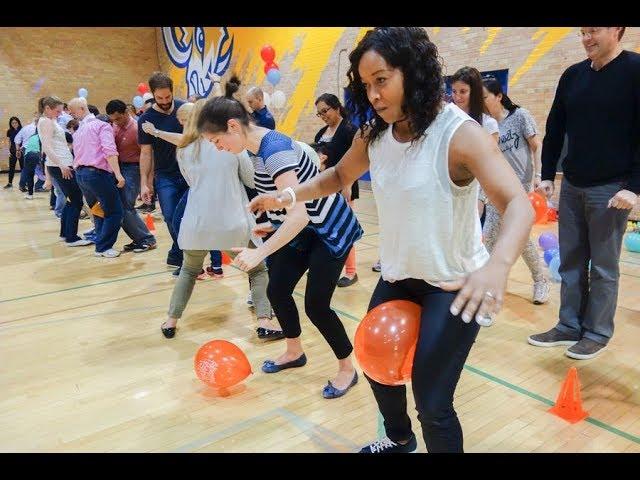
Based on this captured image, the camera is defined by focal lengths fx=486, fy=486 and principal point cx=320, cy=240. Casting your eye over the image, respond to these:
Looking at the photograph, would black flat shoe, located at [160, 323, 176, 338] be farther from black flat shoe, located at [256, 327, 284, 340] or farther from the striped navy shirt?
the striped navy shirt

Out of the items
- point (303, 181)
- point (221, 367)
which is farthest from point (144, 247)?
point (303, 181)

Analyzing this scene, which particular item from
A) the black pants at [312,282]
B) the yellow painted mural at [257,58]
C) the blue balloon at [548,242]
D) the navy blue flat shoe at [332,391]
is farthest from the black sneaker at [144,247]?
the yellow painted mural at [257,58]

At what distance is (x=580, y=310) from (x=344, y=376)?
5.31 feet

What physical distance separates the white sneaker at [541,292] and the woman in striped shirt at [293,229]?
1.95 metres

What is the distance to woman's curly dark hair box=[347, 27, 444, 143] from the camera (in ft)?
4.72

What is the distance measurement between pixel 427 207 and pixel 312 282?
112 cm

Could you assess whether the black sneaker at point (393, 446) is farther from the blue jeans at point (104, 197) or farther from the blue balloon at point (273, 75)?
the blue balloon at point (273, 75)

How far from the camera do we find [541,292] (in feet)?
12.8

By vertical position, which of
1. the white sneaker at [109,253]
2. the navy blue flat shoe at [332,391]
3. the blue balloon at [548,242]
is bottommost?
the white sneaker at [109,253]

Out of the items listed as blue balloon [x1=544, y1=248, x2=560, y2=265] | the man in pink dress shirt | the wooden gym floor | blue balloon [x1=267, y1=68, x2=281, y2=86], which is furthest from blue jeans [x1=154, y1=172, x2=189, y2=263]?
blue balloon [x1=267, y1=68, x2=281, y2=86]

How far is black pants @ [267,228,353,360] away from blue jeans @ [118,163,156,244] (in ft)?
13.0

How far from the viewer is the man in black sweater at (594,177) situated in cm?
258
